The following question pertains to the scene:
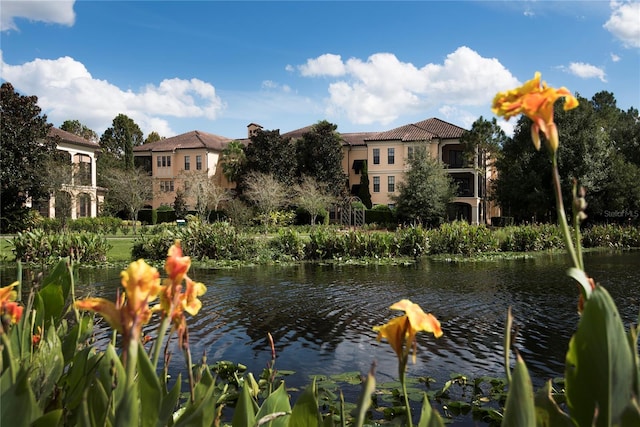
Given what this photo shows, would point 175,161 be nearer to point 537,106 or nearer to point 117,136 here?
point 117,136

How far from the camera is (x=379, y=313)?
879cm

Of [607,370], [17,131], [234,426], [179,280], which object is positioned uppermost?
[17,131]

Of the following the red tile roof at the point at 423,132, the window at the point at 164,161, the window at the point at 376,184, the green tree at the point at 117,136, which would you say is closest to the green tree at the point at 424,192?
the red tile roof at the point at 423,132

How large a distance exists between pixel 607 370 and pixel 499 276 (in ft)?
42.9

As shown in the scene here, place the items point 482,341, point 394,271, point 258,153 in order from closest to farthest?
point 482,341 < point 394,271 < point 258,153

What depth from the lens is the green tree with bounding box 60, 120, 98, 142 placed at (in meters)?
66.9

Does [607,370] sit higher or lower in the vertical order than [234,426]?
higher

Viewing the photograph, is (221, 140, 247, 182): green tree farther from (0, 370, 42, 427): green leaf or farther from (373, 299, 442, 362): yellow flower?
(373, 299, 442, 362): yellow flower

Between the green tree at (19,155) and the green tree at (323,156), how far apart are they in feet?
67.1

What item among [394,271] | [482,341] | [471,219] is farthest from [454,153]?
[482,341]

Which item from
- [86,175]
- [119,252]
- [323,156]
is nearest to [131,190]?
[86,175]

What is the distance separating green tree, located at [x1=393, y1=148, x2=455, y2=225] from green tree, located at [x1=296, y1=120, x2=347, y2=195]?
8615mm

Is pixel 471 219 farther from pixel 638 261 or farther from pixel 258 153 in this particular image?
pixel 638 261

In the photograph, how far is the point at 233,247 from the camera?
1769 centimetres
